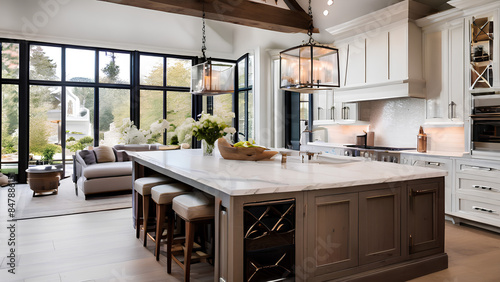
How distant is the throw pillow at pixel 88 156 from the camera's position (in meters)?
6.49

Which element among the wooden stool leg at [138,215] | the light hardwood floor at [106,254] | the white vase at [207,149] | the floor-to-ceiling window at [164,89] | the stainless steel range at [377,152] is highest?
the floor-to-ceiling window at [164,89]

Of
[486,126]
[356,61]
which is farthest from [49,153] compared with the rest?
[486,126]

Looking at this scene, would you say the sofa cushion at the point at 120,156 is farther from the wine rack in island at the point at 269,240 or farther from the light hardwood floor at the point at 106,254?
the wine rack in island at the point at 269,240

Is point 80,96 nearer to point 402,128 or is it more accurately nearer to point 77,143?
point 77,143

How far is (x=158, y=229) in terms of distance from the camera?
319 centimetres

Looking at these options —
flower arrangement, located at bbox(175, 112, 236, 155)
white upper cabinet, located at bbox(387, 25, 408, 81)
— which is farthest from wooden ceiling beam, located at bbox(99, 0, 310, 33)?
flower arrangement, located at bbox(175, 112, 236, 155)

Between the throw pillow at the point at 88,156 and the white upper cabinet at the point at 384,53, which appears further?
the throw pillow at the point at 88,156

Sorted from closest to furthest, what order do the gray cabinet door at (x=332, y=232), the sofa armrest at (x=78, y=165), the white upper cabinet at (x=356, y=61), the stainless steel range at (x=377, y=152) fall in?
the gray cabinet door at (x=332, y=232), the stainless steel range at (x=377, y=152), the white upper cabinet at (x=356, y=61), the sofa armrest at (x=78, y=165)

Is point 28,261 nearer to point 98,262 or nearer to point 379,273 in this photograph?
point 98,262

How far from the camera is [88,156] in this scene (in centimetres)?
655

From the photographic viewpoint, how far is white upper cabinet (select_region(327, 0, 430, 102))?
5.05 m

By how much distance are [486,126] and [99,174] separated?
5.67 meters

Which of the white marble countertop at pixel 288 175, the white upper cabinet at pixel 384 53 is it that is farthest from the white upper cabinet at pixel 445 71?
the white marble countertop at pixel 288 175

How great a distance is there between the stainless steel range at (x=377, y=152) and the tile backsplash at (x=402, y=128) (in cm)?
44
